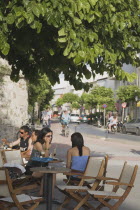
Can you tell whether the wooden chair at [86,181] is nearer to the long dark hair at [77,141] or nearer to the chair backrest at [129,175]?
the chair backrest at [129,175]

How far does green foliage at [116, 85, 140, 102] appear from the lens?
62.3 meters

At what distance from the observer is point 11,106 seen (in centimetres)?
2259

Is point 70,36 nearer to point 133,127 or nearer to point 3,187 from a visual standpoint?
point 3,187

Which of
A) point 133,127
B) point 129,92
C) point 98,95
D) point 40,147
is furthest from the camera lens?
point 98,95

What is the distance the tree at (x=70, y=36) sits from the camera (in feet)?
23.4

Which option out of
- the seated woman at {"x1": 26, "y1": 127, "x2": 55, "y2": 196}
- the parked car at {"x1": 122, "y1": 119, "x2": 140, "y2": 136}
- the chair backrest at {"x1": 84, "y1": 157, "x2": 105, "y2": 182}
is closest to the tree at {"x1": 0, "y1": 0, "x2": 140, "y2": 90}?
the seated woman at {"x1": 26, "y1": 127, "x2": 55, "y2": 196}

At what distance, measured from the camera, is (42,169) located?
290 inches

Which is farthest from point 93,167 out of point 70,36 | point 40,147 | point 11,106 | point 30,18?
point 11,106

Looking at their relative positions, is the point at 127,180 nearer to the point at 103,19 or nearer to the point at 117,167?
the point at 103,19

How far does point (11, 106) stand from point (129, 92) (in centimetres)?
4194

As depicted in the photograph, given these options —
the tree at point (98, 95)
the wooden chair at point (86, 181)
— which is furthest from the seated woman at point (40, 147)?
the tree at point (98, 95)

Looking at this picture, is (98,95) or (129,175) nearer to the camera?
(129,175)

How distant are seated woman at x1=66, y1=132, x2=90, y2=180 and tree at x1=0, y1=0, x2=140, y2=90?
1.33m

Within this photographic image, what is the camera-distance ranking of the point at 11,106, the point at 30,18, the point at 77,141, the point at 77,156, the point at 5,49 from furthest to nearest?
1. the point at 11,106
2. the point at 77,141
3. the point at 77,156
4. the point at 5,49
5. the point at 30,18
